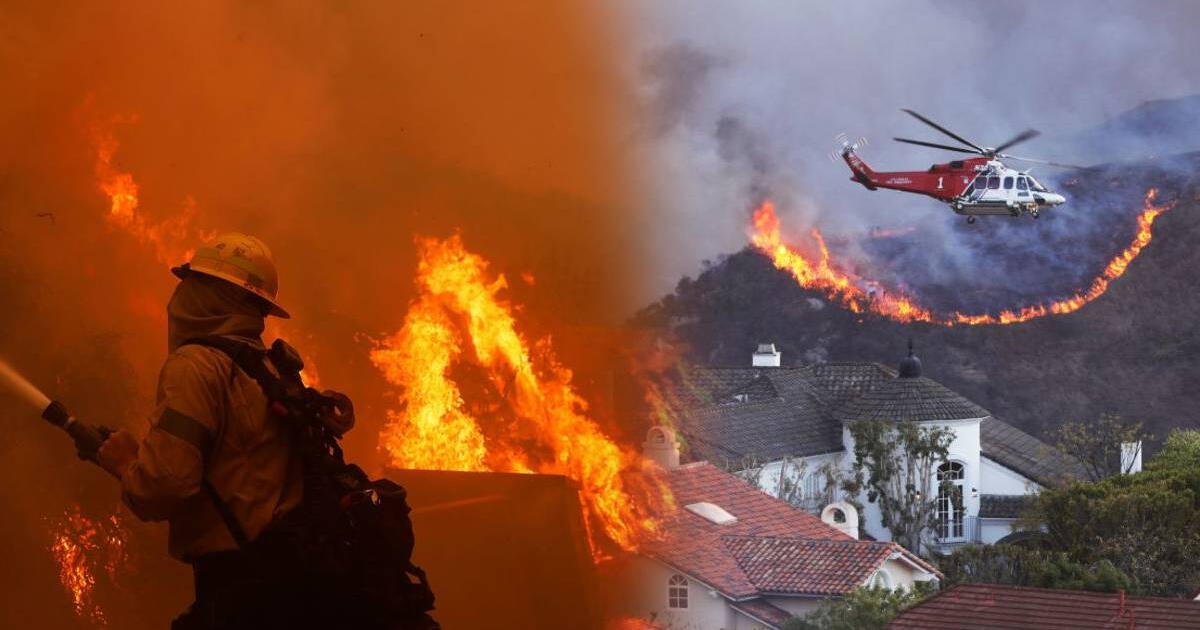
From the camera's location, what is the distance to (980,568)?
782 cm

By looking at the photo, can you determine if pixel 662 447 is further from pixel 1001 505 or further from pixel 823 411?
pixel 1001 505

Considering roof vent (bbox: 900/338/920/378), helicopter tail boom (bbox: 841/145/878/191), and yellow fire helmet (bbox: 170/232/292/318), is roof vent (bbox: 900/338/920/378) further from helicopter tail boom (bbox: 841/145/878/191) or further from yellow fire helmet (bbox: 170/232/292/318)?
yellow fire helmet (bbox: 170/232/292/318)

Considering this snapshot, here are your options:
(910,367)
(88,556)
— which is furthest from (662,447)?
(88,556)

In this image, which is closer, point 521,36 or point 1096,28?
point 521,36

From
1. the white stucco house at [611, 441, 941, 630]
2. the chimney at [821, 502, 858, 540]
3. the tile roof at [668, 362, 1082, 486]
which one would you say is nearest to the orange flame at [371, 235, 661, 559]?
the white stucco house at [611, 441, 941, 630]

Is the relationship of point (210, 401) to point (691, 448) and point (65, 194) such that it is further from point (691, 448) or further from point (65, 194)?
point (691, 448)

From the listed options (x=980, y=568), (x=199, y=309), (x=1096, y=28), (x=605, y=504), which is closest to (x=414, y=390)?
(x=605, y=504)

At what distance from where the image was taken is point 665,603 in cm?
698

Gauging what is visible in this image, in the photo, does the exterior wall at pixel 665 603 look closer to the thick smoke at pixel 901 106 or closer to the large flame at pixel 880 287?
the thick smoke at pixel 901 106

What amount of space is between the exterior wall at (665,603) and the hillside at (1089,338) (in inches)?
60.1

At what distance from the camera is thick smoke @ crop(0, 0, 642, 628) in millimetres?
6000

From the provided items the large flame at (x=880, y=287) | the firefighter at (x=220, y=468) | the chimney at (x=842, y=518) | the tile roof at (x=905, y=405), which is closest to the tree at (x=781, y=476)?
the chimney at (x=842, y=518)

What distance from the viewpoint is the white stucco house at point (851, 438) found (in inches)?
308

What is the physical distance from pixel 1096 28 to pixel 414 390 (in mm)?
4669
